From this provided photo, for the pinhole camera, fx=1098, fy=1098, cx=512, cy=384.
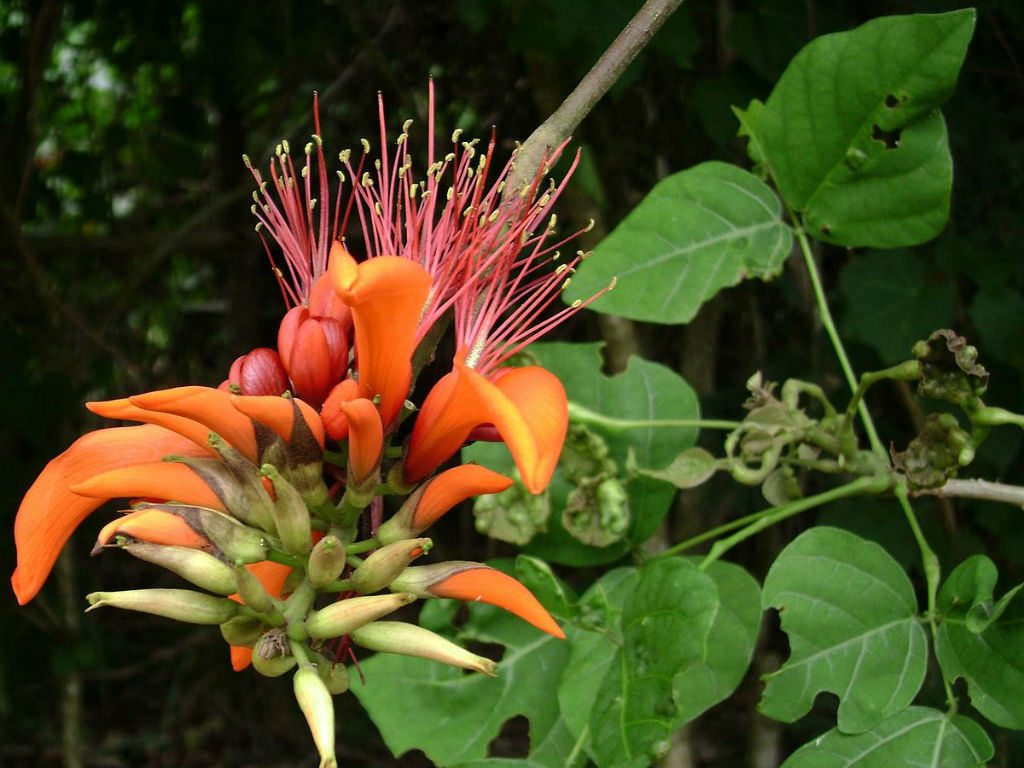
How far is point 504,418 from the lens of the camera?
0.56 meters

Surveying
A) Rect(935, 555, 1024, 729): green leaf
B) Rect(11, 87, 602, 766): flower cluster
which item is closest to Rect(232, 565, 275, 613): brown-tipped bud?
Rect(11, 87, 602, 766): flower cluster

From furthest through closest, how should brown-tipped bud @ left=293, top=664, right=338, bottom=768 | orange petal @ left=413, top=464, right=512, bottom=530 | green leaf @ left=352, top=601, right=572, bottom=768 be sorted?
green leaf @ left=352, top=601, right=572, bottom=768, orange petal @ left=413, top=464, right=512, bottom=530, brown-tipped bud @ left=293, top=664, right=338, bottom=768

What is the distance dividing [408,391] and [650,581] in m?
0.37

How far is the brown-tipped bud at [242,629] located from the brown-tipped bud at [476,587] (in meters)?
0.08

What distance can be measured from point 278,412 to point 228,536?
2.9 inches

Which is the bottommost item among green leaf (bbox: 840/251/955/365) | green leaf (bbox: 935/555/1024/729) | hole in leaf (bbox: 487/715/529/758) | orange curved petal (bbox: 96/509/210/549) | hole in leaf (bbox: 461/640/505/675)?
hole in leaf (bbox: 487/715/529/758)

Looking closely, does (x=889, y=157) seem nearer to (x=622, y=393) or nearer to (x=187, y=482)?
(x=622, y=393)

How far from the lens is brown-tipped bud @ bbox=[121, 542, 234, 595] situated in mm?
588

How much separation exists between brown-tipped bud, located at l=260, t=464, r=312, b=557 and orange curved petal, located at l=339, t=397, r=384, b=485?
1.6 inches

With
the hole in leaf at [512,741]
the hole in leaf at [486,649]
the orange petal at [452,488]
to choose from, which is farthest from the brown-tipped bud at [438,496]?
the hole in leaf at [512,741]

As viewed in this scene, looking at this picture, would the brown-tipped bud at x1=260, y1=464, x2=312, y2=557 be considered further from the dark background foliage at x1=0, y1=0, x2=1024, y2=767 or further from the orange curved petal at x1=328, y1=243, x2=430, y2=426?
the dark background foliage at x1=0, y1=0, x2=1024, y2=767

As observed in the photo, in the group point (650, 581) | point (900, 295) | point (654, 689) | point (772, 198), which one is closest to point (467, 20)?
point (772, 198)

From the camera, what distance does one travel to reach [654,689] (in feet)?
2.86

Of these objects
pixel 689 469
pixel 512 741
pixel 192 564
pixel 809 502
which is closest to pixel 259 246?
pixel 512 741
